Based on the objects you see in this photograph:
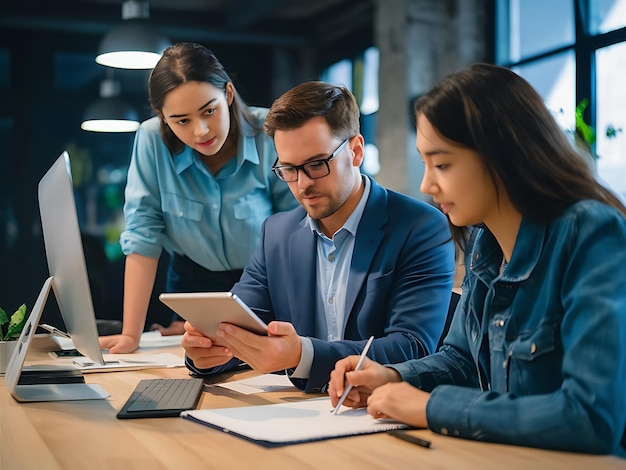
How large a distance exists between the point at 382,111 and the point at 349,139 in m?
4.06

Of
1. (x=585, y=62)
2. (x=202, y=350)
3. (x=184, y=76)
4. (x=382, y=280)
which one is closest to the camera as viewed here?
(x=202, y=350)

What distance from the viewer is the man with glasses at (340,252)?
72.4 inches

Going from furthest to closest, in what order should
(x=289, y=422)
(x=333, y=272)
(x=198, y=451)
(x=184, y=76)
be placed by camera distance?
(x=184, y=76)
(x=333, y=272)
(x=289, y=422)
(x=198, y=451)

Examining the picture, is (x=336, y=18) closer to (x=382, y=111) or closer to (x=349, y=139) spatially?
(x=382, y=111)

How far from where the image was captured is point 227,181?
2543mm

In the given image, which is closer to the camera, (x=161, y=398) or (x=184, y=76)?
(x=161, y=398)

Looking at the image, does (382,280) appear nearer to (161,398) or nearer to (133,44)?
(161,398)

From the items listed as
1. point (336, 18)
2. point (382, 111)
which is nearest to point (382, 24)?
point (382, 111)

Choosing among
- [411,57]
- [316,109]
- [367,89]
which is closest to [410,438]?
[316,109]

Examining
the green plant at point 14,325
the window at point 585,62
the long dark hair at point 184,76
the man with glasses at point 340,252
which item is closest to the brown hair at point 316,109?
the man with glasses at point 340,252

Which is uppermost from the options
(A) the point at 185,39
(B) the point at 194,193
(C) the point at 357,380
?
(A) the point at 185,39

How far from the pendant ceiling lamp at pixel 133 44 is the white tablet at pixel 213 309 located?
249 centimetres

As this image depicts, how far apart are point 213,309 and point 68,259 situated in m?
0.36

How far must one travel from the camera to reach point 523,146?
4.01 feet
